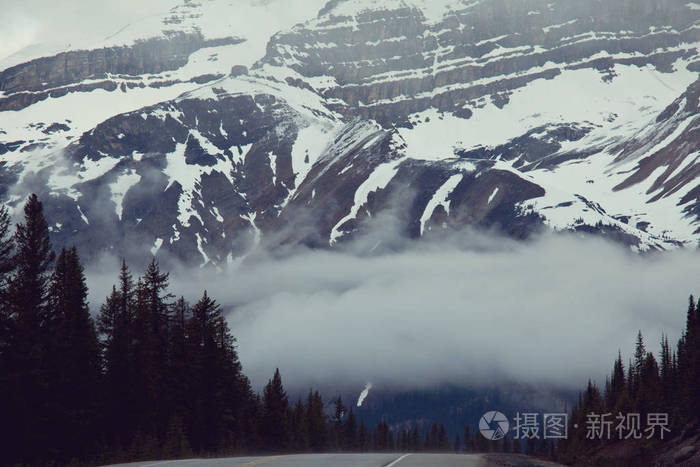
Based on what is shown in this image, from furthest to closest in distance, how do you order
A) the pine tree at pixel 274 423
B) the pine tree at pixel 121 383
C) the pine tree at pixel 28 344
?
1. the pine tree at pixel 274 423
2. the pine tree at pixel 121 383
3. the pine tree at pixel 28 344

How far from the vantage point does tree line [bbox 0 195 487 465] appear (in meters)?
57.1

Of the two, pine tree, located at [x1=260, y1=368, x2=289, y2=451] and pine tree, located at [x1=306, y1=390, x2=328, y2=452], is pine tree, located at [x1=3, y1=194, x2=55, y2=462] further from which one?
pine tree, located at [x1=306, y1=390, x2=328, y2=452]

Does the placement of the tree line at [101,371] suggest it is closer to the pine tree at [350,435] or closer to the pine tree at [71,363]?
the pine tree at [71,363]

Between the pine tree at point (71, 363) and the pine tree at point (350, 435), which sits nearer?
the pine tree at point (71, 363)

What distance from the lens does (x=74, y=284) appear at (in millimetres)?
66938

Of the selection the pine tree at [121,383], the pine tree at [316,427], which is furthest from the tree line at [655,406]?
the pine tree at [316,427]

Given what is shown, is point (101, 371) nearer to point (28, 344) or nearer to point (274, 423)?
point (28, 344)

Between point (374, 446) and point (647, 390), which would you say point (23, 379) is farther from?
point (374, 446)

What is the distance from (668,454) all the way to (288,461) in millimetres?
18327

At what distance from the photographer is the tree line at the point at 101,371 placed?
5709 centimetres

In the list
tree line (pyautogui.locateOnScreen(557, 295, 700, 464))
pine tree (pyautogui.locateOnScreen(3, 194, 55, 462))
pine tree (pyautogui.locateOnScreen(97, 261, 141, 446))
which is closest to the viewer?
pine tree (pyautogui.locateOnScreen(3, 194, 55, 462))

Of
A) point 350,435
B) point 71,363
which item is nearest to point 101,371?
point 71,363

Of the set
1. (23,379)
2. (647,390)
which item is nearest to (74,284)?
(23,379)

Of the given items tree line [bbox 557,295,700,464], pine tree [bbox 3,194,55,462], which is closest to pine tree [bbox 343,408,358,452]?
tree line [bbox 557,295,700,464]
